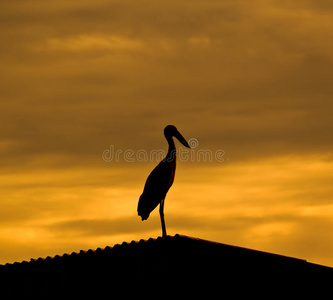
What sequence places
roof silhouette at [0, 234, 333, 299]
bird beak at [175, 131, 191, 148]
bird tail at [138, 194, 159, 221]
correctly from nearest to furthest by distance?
roof silhouette at [0, 234, 333, 299] → bird tail at [138, 194, 159, 221] → bird beak at [175, 131, 191, 148]

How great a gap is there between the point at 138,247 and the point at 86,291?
4.91 ft

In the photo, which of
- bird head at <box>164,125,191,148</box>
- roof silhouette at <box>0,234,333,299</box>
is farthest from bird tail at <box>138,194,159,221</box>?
roof silhouette at <box>0,234,333,299</box>

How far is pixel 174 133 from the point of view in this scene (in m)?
17.5

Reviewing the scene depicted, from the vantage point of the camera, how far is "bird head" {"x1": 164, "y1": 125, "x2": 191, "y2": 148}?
57.1ft

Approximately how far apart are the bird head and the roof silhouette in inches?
173

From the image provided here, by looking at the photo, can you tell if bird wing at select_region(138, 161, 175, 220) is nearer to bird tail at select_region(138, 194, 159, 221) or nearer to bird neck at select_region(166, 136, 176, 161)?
bird tail at select_region(138, 194, 159, 221)

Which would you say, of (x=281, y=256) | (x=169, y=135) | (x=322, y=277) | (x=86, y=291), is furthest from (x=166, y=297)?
(x=169, y=135)

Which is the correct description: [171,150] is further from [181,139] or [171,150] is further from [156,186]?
[156,186]

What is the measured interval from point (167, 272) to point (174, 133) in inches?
215

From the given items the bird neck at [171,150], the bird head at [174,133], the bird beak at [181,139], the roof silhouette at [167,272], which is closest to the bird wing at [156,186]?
the bird neck at [171,150]

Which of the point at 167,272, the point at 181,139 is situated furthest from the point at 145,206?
the point at 167,272

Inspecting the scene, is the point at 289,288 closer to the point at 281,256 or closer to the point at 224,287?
the point at 281,256

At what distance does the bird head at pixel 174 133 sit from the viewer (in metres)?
17.4

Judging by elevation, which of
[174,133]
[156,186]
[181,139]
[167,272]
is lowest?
[167,272]
